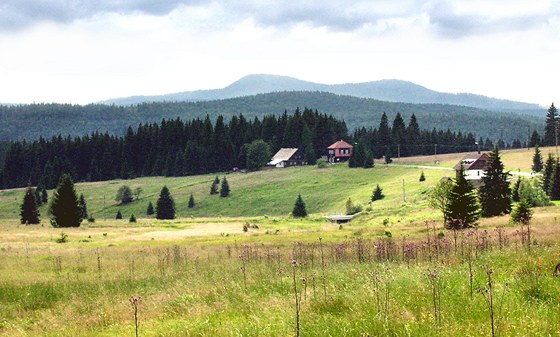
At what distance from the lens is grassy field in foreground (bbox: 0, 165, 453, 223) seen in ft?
322

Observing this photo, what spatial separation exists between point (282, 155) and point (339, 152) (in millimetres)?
16355

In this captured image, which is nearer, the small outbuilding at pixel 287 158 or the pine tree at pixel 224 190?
the pine tree at pixel 224 190

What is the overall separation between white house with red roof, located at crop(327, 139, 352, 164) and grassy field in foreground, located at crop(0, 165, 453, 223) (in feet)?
39.9

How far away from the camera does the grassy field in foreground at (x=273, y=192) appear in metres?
98.2

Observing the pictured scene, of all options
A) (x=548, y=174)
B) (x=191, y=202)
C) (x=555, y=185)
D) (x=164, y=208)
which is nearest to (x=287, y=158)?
(x=191, y=202)

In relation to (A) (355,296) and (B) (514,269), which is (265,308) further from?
(B) (514,269)

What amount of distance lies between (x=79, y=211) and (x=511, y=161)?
92.8 meters

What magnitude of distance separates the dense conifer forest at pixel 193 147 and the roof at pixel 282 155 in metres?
4.17

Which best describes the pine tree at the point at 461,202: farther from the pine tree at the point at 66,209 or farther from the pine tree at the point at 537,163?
the pine tree at the point at 537,163

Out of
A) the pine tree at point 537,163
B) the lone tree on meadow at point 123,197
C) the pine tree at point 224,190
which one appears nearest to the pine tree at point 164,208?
the pine tree at point 224,190

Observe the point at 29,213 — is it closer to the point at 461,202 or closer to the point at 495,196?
the point at 495,196

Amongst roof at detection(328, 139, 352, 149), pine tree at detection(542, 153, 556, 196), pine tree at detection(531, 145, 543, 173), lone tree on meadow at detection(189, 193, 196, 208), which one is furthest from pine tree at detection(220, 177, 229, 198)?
pine tree at detection(542, 153, 556, 196)

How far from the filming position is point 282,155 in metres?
153

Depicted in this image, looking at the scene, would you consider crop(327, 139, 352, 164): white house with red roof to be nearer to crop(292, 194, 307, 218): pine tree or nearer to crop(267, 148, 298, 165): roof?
crop(267, 148, 298, 165): roof
